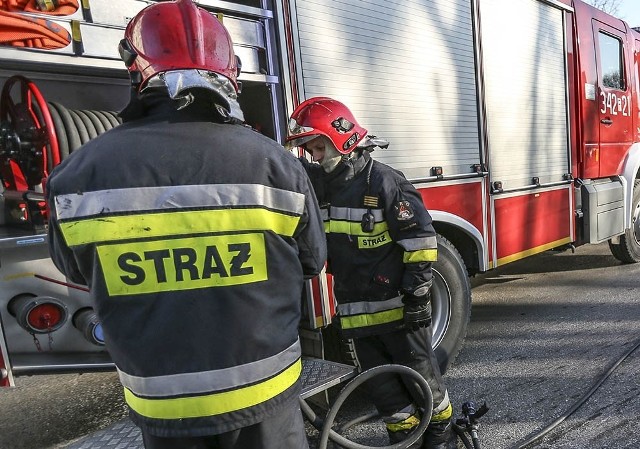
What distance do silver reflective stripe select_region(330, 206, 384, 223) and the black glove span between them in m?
0.39

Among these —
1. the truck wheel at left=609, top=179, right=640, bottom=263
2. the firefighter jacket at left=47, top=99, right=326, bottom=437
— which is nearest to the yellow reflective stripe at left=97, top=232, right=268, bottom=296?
the firefighter jacket at left=47, top=99, right=326, bottom=437

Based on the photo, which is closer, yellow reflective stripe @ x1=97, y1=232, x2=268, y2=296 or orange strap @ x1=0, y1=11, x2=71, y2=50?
yellow reflective stripe @ x1=97, y1=232, x2=268, y2=296

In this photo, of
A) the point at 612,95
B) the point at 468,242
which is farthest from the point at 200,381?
the point at 612,95

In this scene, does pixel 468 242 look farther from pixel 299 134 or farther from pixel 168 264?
pixel 168 264

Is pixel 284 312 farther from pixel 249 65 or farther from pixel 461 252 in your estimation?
pixel 461 252

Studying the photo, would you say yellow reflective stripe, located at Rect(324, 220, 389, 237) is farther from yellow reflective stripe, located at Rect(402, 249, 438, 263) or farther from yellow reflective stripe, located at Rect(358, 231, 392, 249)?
yellow reflective stripe, located at Rect(402, 249, 438, 263)

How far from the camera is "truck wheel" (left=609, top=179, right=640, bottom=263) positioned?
606 cm

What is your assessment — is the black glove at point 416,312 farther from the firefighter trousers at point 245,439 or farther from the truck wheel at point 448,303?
the firefighter trousers at point 245,439

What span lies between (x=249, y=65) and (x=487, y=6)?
84.8 inches

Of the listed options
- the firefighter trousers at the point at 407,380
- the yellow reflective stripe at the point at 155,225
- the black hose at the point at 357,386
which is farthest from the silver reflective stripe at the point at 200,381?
the firefighter trousers at the point at 407,380

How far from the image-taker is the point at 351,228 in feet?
8.29

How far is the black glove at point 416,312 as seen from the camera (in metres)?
2.46

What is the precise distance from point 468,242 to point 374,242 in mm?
1596

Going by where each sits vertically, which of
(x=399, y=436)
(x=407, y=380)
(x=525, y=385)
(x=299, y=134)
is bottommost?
(x=525, y=385)
